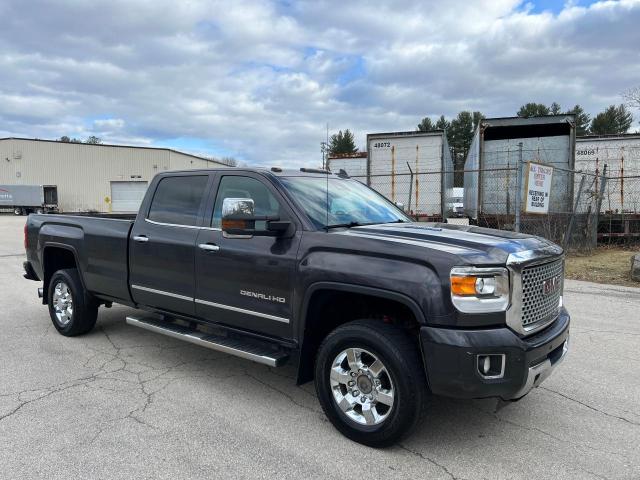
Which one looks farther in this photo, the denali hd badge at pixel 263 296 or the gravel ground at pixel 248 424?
the denali hd badge at pixel 263 296

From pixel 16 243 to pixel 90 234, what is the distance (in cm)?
1565

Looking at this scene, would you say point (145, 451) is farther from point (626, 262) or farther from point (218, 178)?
point (626, 262)

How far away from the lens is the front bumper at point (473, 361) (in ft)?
9.78

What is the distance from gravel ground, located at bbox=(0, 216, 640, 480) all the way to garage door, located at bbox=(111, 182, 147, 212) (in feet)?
188

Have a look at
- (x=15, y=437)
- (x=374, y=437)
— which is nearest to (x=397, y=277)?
(x=374, y=437)

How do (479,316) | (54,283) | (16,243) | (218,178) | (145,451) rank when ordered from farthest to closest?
(16,243) < (54,283) < (218,178) < (145,451) < (479,316)

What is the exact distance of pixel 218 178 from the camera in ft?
15.1

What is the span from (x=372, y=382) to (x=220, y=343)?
1424mm

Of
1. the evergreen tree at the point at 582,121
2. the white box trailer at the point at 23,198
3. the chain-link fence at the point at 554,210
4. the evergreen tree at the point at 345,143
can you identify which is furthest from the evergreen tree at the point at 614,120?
the white box trailer at the point at 23,198

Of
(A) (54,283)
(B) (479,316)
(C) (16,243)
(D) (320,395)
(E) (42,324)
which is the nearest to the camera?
(B) (479,316)

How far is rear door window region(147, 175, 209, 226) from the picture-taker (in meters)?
4.70

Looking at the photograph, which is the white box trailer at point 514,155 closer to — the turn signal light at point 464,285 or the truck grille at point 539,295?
the truck grille at point 539,295

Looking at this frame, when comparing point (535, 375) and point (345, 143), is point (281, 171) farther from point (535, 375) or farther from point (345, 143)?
point (345, 143)

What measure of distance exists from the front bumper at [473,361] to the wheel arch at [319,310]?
34cm
